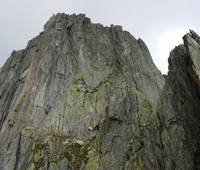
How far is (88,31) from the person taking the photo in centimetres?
10356

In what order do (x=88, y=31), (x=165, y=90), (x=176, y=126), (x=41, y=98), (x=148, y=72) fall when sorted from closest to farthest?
(x=176, y=126) → (x=165, y=90) → (x=41, y=98) → (x=148, y=72) → (x=88, y=31)

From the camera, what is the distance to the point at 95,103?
3041 inches

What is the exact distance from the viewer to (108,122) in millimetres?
70000

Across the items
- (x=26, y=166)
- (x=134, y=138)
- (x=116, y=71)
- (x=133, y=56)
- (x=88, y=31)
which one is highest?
(x=88, y=31)

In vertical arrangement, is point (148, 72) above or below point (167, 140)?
above

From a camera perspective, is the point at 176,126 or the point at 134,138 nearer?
the point at 176,126

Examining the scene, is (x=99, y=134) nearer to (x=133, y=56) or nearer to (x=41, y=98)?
(x=41, y=98)

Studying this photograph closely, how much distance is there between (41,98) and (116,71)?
70.4 feet

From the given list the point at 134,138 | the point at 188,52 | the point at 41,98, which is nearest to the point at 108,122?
the point at 134,138

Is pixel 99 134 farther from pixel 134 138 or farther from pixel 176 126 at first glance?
pixel 176 126

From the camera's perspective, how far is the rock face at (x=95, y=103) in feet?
152

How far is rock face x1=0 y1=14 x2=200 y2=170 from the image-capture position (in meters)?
46.4

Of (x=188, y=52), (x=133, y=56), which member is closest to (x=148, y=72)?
(x=133, y=56)

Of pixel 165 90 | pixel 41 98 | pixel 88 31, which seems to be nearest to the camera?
pixel 165 90
